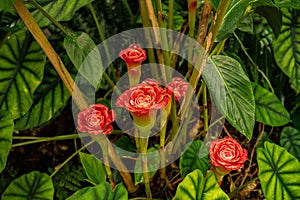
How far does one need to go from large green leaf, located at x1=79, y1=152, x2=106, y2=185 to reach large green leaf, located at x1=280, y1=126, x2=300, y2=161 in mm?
560

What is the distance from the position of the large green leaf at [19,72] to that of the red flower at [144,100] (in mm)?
418

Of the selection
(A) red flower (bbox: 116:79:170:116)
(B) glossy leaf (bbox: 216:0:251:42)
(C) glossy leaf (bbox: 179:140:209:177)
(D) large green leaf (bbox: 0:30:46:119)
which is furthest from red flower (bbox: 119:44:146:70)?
(D) large green leaf (bbox: 0:30:46:119)

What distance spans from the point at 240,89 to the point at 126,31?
59cm

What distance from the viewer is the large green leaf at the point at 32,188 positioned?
1.21m

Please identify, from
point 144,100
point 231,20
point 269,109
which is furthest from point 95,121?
point 269,109

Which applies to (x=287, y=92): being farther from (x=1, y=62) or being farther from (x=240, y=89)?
(x=1, y=62)

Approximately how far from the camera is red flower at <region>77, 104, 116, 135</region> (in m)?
0.99

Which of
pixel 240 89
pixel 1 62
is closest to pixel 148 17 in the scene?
pixel 240 89

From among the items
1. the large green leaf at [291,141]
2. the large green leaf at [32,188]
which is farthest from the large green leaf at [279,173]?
the large green leaf at [32,188]

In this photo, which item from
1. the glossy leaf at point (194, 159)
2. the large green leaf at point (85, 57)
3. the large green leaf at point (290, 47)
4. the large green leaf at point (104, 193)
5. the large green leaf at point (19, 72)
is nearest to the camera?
the large green leaf at point (104, 193)

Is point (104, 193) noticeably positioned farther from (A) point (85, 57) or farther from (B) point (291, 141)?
(B) point (291, 141)

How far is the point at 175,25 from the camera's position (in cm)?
146

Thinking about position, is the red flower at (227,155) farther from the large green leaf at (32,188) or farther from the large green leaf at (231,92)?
the large green leaf at (32,188)

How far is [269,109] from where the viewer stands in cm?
135
